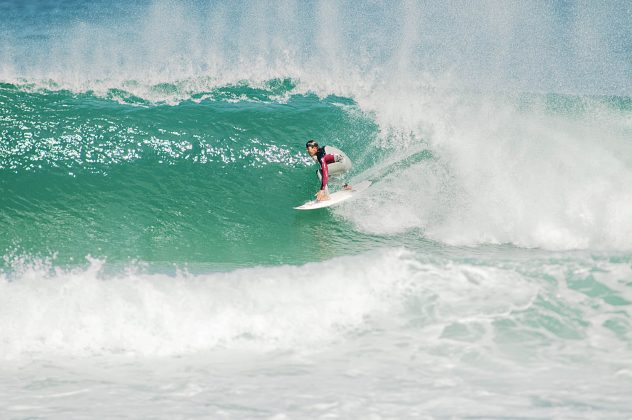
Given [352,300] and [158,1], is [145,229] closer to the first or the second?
[352,300]

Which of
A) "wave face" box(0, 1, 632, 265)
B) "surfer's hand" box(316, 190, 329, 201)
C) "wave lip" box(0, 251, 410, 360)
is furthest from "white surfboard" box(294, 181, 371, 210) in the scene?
"wave lip" box(0, 251, 410, 360)

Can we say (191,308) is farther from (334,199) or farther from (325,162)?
(325,162)

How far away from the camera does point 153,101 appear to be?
12766mm

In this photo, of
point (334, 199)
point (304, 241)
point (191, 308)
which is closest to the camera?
point (191, 308)

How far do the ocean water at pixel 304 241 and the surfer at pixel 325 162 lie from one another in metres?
0.46

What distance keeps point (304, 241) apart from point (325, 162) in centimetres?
130

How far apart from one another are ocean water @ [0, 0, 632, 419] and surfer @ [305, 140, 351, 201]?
465mm

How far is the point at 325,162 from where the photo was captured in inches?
375

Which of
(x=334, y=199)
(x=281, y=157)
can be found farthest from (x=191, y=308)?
(x=281, y=157)

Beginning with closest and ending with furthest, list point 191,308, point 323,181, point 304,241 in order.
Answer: point 191,308 → point 304,241 → point 323,181

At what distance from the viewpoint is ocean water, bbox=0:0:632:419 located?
524cm

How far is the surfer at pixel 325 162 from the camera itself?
932cm

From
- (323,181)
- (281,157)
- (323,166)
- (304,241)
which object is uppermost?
(281,157)

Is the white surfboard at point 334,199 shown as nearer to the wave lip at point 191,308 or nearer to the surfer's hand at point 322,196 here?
the surfer's hand at point 322,196
